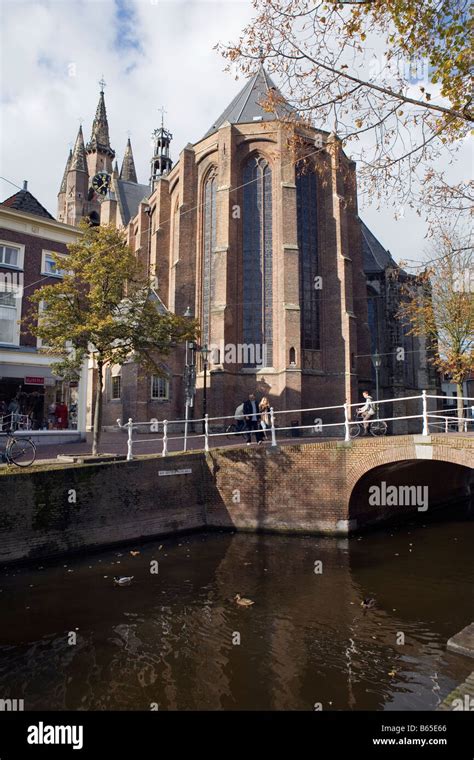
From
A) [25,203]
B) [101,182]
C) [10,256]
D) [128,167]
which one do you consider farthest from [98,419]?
[128,167]

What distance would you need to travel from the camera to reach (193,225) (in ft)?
95.1

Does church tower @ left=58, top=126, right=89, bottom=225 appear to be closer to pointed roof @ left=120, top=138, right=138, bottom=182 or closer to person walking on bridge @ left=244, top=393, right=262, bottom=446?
pointed roof @ left=120, top=138, right=138, bottom=182

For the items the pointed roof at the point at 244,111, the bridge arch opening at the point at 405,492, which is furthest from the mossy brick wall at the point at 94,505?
the pointed roof at the point at 244,111

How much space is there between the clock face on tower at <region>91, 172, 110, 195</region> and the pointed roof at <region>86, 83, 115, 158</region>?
4402 mm

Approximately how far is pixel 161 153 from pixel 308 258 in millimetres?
30082

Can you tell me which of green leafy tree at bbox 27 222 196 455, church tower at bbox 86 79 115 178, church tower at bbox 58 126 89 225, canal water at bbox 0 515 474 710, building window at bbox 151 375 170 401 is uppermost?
church tower at bbox 86 79 115 178

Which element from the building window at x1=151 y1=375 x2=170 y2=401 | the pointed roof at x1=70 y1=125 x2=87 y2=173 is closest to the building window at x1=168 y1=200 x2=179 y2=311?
the building window at x1=151 y1=375 x2=170 y2=401

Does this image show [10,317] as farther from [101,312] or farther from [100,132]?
[100,132]

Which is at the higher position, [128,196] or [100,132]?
[100,132]

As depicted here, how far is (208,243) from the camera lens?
93.1 ft

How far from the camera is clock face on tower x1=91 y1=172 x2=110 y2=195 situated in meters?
53.9

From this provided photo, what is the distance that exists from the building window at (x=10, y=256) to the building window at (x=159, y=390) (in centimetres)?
1169

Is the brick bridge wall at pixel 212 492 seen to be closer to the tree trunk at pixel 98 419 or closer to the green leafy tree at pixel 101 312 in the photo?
the tree trunk at pixel 98 419
